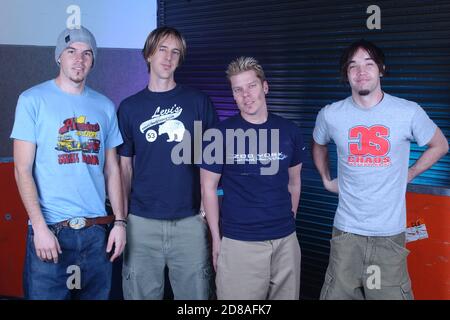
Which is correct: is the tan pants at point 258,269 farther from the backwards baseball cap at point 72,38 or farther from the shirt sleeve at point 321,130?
the backwards baseball cap at point 72,38

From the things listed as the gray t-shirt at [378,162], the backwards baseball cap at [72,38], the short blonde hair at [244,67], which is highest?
the backwards baseball cap at [72,38]

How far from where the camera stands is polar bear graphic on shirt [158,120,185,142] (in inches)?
97.3

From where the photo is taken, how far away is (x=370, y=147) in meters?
2.32

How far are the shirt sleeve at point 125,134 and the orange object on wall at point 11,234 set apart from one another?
122 cm

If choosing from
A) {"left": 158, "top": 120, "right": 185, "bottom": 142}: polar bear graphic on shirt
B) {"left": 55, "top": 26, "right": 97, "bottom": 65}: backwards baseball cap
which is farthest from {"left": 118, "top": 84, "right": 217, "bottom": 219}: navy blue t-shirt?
{"left": 55, "top": 26, "right": 97, "bottom": 65}: backwards baseball cap

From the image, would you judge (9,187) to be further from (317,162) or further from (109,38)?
(317,162)

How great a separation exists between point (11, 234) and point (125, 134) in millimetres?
1442

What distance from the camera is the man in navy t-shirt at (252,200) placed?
7.77ft

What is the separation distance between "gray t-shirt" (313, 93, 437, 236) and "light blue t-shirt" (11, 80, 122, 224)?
3.57 ft

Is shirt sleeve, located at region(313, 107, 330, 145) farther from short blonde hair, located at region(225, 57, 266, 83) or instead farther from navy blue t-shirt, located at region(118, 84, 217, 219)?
navy blue t-shirt, located at region(118, 84, 217, 219)

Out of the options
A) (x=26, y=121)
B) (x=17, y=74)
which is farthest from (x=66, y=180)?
(x=17, y=74)

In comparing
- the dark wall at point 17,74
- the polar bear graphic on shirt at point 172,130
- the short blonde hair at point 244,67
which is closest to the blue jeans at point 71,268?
the polar bear graphic on shirt at point 172,130
